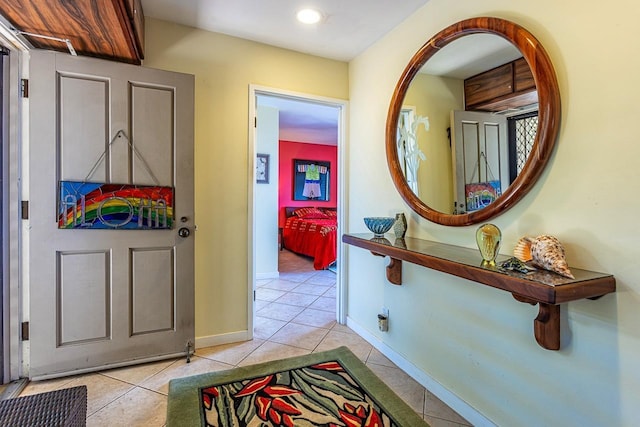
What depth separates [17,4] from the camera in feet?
4.91

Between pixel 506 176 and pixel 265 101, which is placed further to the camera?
pixel 265 101

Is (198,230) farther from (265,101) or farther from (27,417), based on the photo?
(265,101)

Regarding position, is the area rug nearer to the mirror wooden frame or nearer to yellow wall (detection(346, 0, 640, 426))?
yellow wall (detection(346, 0, 640, 426))

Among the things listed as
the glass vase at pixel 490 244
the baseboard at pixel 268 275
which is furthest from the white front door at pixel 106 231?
the baseboard at pixel 268 275

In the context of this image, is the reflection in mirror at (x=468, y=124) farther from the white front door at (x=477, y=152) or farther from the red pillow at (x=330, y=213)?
the red pillow at (x=330, y=213)

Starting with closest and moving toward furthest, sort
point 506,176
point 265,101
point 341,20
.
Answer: point 506,176 → point 341,20 → point 265,101

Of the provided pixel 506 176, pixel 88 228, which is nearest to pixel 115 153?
pixel 88 228

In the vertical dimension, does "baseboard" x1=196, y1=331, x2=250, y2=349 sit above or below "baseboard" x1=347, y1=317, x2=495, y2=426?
above

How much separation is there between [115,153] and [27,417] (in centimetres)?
146

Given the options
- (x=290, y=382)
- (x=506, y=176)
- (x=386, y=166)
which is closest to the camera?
(x=506, y=176)

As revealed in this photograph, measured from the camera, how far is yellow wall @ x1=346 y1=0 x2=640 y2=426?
108 cm

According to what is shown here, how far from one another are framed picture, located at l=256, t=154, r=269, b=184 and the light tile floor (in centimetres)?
185

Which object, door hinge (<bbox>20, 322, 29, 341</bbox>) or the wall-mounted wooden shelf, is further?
door hinge (<bbox>20, 322, 29, 341</bbox>)

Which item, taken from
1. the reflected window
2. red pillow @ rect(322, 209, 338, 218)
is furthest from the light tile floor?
red pillow @ rect(322, 209, 338, 218)
